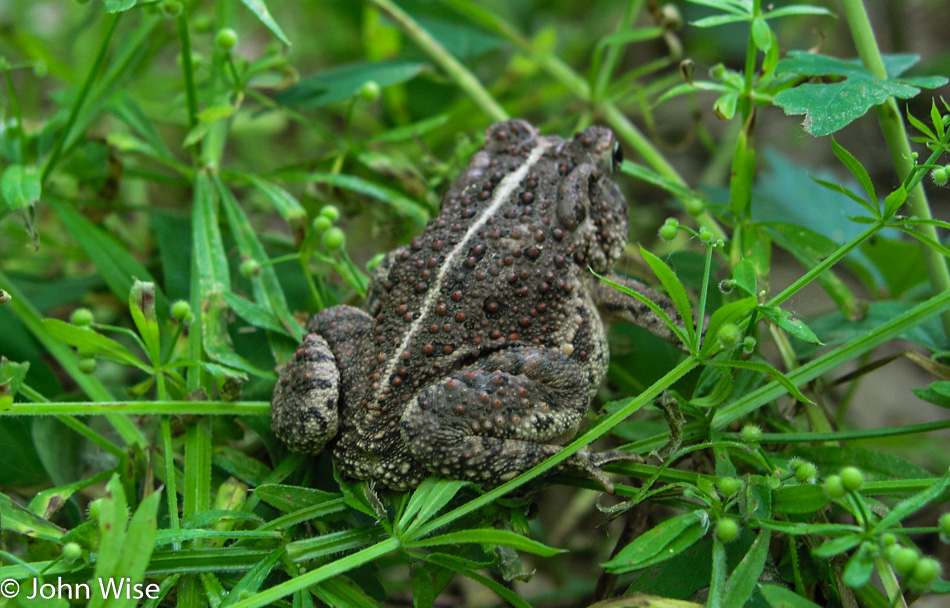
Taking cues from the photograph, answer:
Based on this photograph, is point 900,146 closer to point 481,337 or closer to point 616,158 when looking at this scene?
point 616,158

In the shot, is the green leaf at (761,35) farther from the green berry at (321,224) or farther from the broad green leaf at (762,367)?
the green berry at (321,224)

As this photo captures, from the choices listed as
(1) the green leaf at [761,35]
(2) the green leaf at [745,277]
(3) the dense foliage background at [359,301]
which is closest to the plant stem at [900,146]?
(3) the dense foliage background at [359,301]

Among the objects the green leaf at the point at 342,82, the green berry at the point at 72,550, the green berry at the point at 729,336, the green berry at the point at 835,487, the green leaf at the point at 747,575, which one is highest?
the green leaf at the point at 342,82

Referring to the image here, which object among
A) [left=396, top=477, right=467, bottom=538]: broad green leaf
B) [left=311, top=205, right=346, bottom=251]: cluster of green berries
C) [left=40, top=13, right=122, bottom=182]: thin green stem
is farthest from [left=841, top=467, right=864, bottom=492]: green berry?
[left=40, top=13, right=122, bottom=182]: thin green stem

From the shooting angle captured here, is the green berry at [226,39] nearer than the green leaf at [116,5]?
No

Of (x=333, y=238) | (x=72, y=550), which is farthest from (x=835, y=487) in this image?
(x=72, y=550)

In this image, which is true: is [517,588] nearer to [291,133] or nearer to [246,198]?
[246,198]
